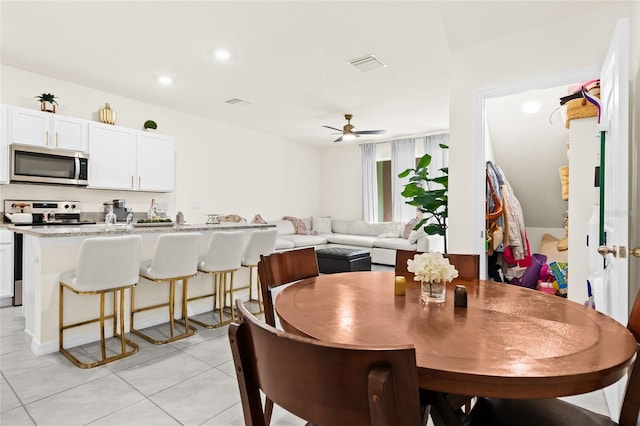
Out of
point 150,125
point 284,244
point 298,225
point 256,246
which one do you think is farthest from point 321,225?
point 256,246

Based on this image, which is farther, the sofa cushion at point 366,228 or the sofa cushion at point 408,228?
the sofa cushion at point 366,228

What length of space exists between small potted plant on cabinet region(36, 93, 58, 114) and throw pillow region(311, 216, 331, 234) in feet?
17.1

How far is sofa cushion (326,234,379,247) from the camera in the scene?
678cm

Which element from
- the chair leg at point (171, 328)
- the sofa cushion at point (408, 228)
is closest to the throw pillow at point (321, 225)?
the sofa cushion at point (408, 228)

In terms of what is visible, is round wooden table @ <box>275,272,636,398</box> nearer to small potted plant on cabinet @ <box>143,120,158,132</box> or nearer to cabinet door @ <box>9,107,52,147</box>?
cabinet door @ <box>9,107,52,147</box>

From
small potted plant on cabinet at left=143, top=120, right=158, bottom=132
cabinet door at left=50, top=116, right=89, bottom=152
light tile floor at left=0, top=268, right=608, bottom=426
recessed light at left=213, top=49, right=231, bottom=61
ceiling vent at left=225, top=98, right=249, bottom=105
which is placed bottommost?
light tile floor at left=0, top=268, right=608, bottom=426

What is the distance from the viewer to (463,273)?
181 cm

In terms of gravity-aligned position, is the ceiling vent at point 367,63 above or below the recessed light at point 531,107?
above

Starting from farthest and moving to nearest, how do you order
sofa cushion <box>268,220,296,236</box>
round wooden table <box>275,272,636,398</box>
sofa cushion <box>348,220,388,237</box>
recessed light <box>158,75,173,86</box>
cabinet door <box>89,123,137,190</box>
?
sofa cushion <box>348,220,388,237</box> < sofa cushion <box>268,220,296,236</box> < cabinet door <box>89,123,137,190</box> < recessed light <box>158,75,173,86</box> < round wooden table <box>275,272,636,398</box>

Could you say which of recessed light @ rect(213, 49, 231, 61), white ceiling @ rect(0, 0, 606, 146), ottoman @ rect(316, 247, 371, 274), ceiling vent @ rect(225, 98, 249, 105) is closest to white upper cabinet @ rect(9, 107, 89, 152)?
white ceiling @ rect(0, 0, 606, 146)

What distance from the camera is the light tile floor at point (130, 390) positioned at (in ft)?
5.97

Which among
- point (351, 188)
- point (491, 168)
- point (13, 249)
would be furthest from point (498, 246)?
point (13, 249)

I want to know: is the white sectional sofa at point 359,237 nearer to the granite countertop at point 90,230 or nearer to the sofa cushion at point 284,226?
the sofa cushion at point 284,226

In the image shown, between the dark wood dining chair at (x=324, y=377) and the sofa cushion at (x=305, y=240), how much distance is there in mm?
5894
